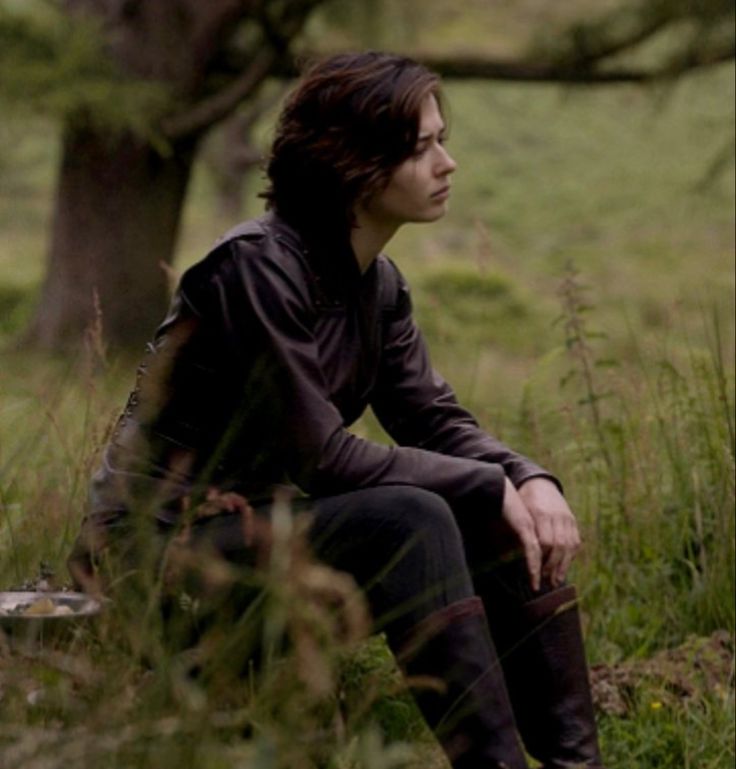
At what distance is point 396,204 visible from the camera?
11.4 feet

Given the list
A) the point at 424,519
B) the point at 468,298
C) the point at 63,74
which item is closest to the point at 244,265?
the point at 424,519

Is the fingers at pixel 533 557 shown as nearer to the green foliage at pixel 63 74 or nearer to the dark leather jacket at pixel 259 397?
the dark leather jacket at pixel 259 397

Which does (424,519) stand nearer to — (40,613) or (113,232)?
(40,613)

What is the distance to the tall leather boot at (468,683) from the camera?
122 inches

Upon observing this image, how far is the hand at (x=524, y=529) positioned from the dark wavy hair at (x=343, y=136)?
0.54 m

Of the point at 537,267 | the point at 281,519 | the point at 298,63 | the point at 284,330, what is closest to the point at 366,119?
the point at 284,330

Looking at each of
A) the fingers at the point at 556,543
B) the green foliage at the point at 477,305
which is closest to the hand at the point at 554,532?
the fingers at the point at 556,543

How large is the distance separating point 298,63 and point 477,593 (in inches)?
50.7

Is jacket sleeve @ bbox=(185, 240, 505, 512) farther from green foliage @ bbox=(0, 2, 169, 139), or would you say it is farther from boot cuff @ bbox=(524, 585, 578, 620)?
green foliage @ bbox=(0, 2, 169, 139)

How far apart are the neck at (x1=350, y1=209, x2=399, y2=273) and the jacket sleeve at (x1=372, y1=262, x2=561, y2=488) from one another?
14cm

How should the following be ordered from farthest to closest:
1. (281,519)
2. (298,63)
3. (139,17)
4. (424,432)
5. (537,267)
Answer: (537,267) → (139,17) → (298,63) → (424,432) → (281,519)

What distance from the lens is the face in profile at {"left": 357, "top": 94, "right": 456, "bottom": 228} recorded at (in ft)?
11.3

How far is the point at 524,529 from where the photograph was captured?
A: 3.33m

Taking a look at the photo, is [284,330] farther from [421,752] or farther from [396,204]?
[421,752]
